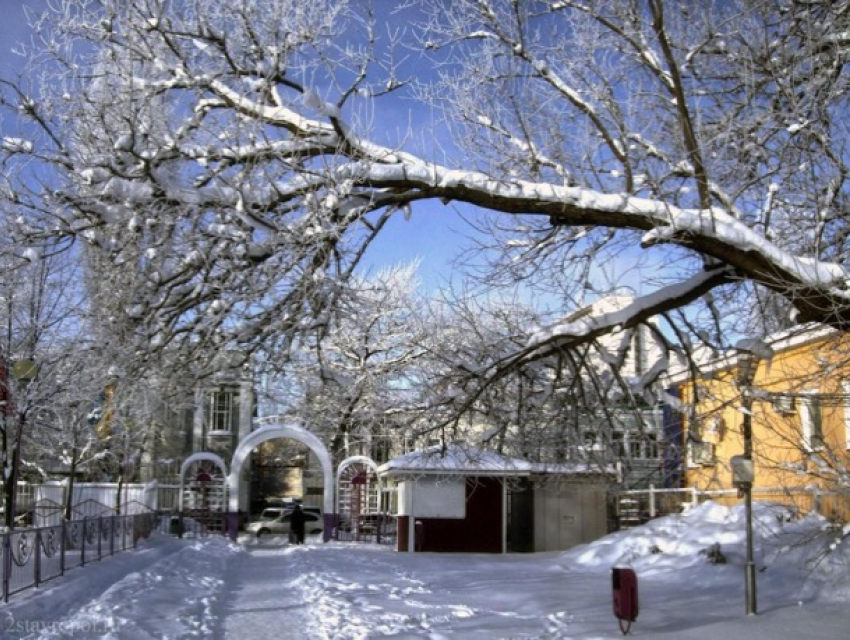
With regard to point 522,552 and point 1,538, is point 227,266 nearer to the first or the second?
point 1,538

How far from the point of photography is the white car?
1550 inches

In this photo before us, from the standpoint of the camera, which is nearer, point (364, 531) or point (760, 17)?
point (760, 17)

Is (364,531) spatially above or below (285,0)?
below

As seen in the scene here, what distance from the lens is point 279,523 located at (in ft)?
130

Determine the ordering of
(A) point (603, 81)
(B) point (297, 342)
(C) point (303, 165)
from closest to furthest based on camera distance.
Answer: (C) point (303, 165) → (B) point (297, 342) → (A) point (603, 81)

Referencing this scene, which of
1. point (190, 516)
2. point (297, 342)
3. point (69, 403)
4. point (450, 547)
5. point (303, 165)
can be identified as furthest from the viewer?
point (190, 516)

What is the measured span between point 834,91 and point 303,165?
5.41 metres

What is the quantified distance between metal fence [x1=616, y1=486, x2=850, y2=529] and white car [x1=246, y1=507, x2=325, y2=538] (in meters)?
14.3

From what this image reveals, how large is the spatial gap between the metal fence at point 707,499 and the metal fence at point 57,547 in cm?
1035

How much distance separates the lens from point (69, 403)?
2644cm

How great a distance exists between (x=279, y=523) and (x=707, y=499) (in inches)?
782

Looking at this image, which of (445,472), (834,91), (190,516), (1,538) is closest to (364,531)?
(190,516)

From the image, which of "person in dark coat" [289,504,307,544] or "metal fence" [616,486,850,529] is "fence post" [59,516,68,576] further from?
"person in dark coat" [289,504,307,544]

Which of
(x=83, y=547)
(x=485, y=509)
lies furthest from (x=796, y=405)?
(x=485, y=509)
